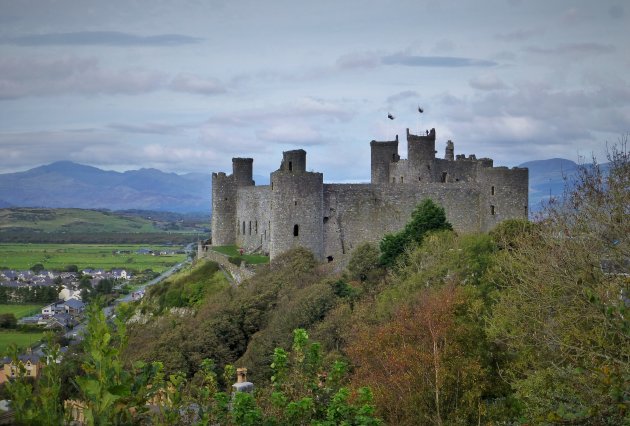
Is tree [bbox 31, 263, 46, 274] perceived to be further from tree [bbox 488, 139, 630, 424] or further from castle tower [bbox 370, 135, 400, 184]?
tree [bbox 488, 139, 630, 424]

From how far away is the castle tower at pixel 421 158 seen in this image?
1661 inches

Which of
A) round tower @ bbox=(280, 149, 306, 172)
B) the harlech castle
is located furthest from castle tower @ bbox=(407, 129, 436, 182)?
round tower @ bbox=(280, 149, 306, 172)

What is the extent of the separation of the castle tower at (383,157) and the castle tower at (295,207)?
6365 mm

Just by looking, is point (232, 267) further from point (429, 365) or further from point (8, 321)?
point (8, 321)

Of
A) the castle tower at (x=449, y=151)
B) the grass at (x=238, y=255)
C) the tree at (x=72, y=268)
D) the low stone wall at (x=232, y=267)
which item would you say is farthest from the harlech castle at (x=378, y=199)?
the tree at (x=72, y=268)

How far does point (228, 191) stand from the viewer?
47812 mm

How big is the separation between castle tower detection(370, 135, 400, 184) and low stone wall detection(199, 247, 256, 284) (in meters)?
8.58

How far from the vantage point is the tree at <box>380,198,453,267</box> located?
3647 centimetres

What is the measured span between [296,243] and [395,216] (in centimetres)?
512

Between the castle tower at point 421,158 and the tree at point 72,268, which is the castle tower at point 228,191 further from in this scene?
the tree at point 72,268

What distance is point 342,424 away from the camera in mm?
11219

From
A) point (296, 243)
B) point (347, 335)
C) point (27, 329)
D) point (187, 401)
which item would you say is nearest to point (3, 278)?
point (27, 329)

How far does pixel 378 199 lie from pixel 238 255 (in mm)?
8425

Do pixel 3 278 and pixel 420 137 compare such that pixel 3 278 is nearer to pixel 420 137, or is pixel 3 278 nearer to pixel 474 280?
pixel 420 137
